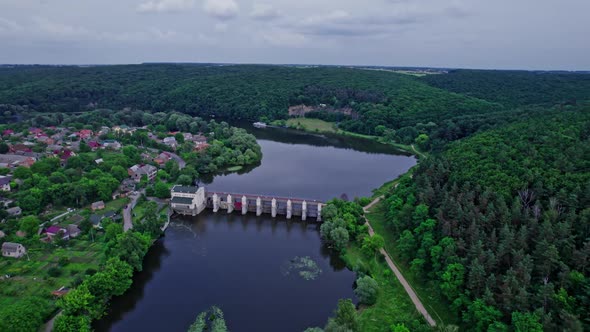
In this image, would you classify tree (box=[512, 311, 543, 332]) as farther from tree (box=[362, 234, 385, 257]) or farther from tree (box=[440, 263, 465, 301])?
tree (box=[362, 234, 385, 257])

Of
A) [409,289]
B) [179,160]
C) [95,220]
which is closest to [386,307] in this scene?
[409,289]

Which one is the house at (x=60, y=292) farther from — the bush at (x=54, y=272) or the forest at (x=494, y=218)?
the forest at (x=494, y=218)

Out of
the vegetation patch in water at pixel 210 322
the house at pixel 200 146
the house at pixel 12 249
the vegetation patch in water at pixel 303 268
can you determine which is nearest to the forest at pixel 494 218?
the house at pixel 200 146

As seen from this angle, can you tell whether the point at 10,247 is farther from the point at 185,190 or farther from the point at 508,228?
the point at 508,228

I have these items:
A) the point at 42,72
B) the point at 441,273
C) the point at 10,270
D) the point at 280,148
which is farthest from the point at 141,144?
the point at 42,72

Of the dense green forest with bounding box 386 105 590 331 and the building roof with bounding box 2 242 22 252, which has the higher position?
the dense green forest with bounding box 386 105 590 331

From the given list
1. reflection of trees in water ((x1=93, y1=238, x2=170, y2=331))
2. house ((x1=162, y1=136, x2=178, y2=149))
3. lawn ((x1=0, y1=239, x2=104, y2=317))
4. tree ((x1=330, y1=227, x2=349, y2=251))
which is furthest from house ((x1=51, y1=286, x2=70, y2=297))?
house ((x1=162, y1=136, x2=178, y2=149))

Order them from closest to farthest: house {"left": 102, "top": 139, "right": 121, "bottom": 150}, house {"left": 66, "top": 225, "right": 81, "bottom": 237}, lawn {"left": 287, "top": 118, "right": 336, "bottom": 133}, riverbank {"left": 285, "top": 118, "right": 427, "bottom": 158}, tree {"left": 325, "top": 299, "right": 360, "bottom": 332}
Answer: tree {"left": 325, "top": 299, "right": 360, "bottom": 332} → house {"left": 66, "top": 225, "right": 81, "bottom": 237} → house {"left": 102, "top": 139, "right": 121, "bottom": 150} → riverbank {"left": 285, "top": 118, "right": 427, "bottom": 158} → lawn {"left": 287, "top": 118, "right": 336, "bottom": 133}
